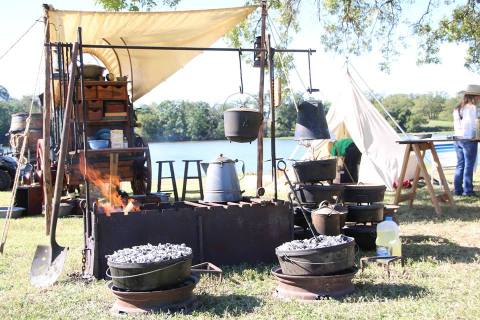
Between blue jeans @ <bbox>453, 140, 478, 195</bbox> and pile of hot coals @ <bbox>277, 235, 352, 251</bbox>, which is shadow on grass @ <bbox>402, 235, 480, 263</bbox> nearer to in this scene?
pile of hot coals @ <bbox>277, 235, 352, 251</bbox>

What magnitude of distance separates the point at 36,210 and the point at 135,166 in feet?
4.97

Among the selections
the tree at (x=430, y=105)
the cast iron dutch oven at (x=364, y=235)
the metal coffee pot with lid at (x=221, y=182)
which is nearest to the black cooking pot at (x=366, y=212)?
the cast iron dutch oven at (x=364, y=235)

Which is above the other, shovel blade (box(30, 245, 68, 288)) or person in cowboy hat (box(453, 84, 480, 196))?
person in cowboy hat (box(453, 84, 480, 196))

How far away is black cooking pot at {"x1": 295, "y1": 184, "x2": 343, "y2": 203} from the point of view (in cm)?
519

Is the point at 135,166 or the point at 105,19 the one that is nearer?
the point at 105,19

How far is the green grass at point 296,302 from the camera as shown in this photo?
330cm

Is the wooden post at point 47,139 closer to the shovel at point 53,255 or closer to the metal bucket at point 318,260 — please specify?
the shovel at point 53,255

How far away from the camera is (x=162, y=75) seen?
29.2 feet

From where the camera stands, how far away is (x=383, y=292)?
12.1 ft

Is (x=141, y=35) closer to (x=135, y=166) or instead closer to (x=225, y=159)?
(x=135, y=166)

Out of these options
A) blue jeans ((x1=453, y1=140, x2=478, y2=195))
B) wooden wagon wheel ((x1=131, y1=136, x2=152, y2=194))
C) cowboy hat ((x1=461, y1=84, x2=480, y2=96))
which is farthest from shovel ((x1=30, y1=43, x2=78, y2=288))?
blue jeans ((x1=453, y1=140, x2=478, y2=195))

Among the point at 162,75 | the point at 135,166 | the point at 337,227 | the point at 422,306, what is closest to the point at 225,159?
the point at 337,227

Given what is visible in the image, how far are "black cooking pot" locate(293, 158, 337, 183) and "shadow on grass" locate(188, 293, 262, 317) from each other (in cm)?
185

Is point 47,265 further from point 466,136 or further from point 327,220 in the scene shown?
point 466,136
